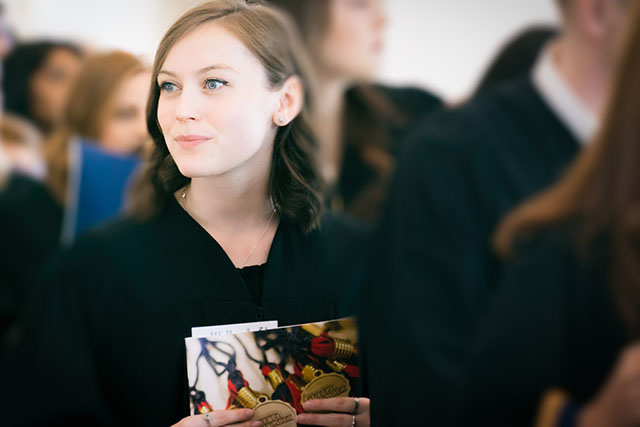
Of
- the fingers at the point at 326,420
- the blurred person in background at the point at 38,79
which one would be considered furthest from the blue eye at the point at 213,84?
the blurred person in background at the point at 38,79

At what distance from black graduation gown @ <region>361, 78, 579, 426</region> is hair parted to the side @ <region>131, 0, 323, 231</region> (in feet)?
0.33

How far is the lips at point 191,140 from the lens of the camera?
2.28 ft

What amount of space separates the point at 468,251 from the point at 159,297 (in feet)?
0.98

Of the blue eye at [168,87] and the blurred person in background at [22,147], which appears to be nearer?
the blue eye at [168,87]

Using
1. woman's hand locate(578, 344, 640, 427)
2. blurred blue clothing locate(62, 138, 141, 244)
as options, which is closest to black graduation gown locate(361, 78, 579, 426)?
woman's hand locate(578, 344, 640, 427)

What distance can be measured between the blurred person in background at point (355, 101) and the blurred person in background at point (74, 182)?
313mm

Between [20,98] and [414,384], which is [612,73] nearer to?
[414,384]

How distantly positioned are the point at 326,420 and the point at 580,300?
0.93ft

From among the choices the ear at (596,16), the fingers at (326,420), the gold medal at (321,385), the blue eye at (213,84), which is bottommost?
the fingers at (326,420)

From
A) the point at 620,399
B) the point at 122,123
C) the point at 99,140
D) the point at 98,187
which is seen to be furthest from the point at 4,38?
the point at 620,399

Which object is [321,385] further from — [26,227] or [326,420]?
[26,227]

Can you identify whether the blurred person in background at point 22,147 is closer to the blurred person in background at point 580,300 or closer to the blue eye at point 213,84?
the blue eye at point 213,84

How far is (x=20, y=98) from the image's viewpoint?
6.97 feet

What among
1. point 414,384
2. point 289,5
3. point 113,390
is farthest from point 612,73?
point 289,5
